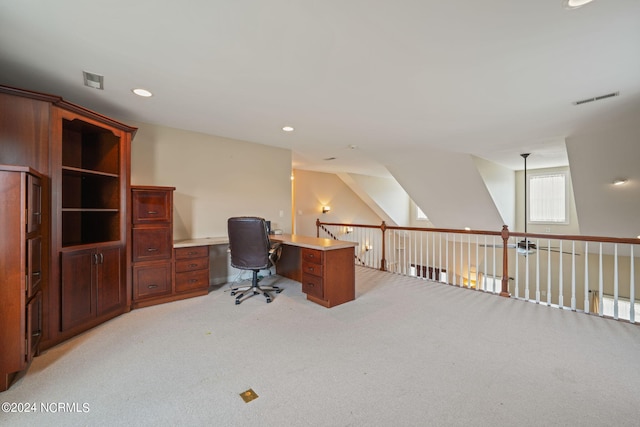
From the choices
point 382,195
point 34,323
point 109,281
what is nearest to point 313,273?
point 109,281

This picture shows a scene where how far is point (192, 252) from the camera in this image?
366 centimetres

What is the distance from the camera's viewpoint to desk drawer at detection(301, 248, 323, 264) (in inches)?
134

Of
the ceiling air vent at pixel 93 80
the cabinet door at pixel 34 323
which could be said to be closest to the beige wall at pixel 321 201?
the ceiling air vent at pixel 93 80

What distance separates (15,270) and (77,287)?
2.70 ft

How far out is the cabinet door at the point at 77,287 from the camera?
2.48 m

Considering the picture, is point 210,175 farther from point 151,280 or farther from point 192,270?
point 151,280

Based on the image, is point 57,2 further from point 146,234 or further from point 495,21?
point 495,21

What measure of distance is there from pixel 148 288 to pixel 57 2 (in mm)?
2888

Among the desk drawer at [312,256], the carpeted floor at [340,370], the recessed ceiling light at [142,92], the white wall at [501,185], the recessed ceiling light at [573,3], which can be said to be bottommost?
the carpeted floor at [340,370]

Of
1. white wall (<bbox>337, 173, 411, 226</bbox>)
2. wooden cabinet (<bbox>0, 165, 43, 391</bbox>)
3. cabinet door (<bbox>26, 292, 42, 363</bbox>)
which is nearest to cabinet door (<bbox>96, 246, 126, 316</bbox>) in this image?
cabinet door (<bbox>26, 292, 42, 363</bbox>)

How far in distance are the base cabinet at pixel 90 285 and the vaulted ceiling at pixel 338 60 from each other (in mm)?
1764

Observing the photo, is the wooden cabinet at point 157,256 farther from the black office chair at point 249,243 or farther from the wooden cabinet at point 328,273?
the wooden cabinet at point 328,273

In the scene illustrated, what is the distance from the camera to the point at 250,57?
2.16 m

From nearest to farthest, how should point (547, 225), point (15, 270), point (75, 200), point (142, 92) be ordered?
point (15, 270), point (142, 92), point (75, 200), point (547, 225)
